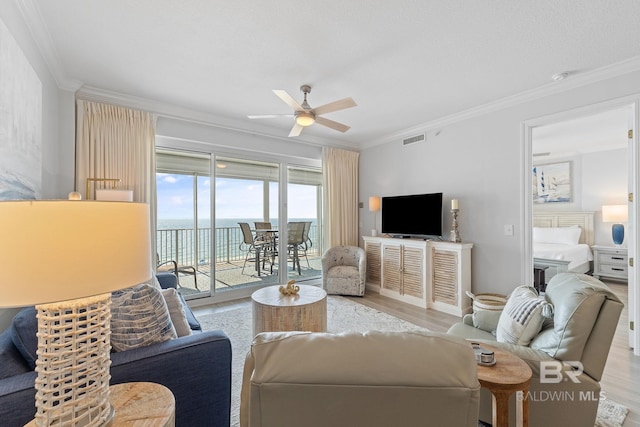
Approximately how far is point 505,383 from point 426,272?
9.08ft

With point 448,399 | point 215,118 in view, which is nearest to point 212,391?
point 448,399

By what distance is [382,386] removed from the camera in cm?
73

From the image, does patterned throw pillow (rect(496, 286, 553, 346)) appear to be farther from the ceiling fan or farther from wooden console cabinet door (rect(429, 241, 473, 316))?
the ceiling fan

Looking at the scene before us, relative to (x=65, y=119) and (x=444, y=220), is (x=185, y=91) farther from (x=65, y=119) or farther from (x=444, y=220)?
(x=444, y=220)

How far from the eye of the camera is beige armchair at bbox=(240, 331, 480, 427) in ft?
2.38

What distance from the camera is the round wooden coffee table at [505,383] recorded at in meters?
1.12

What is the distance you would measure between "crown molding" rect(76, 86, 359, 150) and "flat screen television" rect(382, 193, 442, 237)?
1745mm

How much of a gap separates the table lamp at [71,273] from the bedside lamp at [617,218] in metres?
7.08

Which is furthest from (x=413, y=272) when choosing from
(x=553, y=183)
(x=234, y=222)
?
(x=553, y=183)

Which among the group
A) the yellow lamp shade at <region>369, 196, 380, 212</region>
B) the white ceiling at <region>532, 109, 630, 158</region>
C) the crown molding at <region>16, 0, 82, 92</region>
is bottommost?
the yellow lamp shade at <region>369, 196, 380, 212</region>

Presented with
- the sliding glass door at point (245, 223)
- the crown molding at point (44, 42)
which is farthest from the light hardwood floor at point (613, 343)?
the crown molding at point (44, 42)

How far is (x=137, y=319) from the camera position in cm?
137

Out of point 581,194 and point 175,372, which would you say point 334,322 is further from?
point 581,194

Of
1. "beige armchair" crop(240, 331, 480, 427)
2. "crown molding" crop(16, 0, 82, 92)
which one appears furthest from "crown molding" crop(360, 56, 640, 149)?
"crown molding" crop(16, 0, 82, 92)
